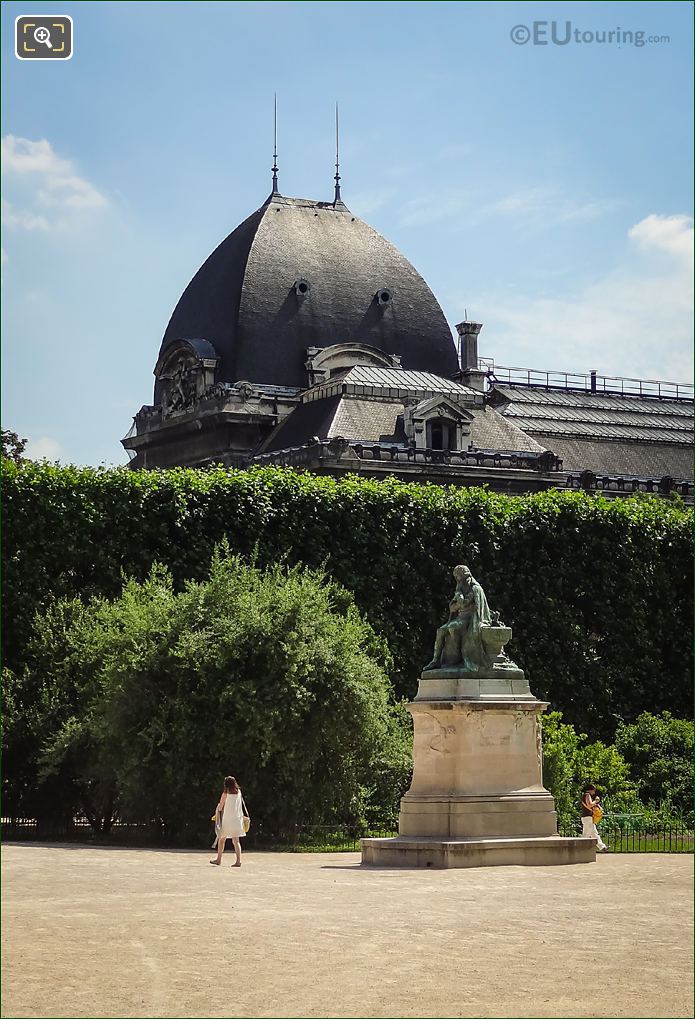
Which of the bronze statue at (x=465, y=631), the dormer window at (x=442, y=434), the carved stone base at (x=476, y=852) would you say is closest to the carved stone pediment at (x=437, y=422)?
the dormer window at (x=442, y=434)

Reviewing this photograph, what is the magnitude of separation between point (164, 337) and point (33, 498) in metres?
27.4

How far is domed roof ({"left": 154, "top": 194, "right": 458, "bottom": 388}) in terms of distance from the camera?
51.2 m

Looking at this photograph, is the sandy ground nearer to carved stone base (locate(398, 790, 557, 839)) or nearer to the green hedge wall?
carved stone base (locate(398, 790, 557, 839))

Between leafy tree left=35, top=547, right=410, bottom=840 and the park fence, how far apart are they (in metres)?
0.22

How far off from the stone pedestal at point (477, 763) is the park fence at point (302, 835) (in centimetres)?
200

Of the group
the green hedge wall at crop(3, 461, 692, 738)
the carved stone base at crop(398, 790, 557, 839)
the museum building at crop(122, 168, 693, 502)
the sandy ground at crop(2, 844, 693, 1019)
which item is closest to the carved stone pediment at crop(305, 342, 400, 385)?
the museum building at crop(122, 168, 693, 502)

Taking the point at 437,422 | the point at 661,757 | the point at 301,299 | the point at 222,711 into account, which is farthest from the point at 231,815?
the point at 301,299

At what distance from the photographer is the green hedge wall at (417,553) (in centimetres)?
2692

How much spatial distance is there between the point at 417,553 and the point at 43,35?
24.0 metres

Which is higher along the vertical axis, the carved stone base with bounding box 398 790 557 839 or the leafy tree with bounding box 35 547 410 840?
the leafy tree with bounding box 35 547 410 840

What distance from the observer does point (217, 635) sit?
73.8 ft

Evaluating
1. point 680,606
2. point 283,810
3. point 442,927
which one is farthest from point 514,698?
point 680,606

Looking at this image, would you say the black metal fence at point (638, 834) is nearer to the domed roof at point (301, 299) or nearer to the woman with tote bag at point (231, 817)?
the woman with tote bag at point (231, 817)

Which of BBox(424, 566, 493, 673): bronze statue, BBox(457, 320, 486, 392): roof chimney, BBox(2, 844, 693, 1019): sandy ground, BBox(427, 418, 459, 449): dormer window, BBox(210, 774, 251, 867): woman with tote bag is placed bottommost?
BBox(2, 844, 693, 1019): sandy ground
